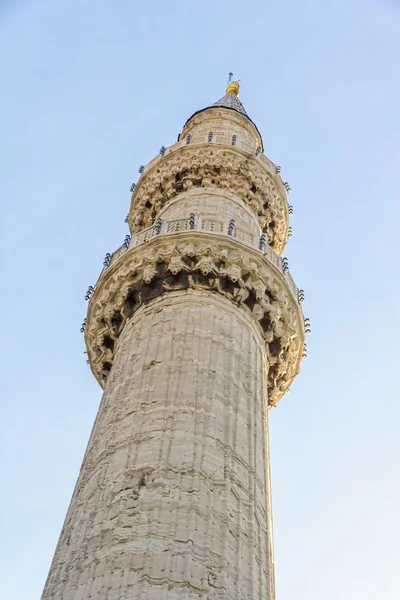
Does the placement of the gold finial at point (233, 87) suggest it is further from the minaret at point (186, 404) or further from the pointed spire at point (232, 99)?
the minaret at point (186, 404)

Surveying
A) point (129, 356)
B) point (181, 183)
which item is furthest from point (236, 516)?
point (181, 183)

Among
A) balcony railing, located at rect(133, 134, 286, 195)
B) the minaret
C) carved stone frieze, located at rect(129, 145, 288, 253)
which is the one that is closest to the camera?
the minaret

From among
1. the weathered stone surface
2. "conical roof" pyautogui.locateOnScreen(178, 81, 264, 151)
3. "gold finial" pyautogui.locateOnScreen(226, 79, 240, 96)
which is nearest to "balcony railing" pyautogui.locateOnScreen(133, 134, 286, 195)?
"conical roof" pyautogui.locateOnScreen(178, 81, 264, 151)

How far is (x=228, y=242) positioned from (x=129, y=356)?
2336 mm

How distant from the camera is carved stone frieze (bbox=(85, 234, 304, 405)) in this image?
10.7 meters

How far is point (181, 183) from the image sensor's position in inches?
573

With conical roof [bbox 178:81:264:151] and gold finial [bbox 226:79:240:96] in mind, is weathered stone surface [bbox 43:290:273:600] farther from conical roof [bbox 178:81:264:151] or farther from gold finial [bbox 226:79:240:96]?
gold finial [bbox 226:79:240:96]

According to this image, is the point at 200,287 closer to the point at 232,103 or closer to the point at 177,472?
the point at 177,472

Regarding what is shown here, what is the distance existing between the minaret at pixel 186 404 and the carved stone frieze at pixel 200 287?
0.06ft

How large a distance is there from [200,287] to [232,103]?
10.5m

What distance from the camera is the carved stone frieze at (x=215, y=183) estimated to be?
1442cm

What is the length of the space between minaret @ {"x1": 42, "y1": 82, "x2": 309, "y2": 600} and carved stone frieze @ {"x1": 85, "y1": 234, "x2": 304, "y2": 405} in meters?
0.02

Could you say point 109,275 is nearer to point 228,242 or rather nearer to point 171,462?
point 228,242

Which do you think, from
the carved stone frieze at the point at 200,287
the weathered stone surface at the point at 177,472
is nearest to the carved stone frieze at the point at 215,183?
the carved stone frieze at the point at 200,287
